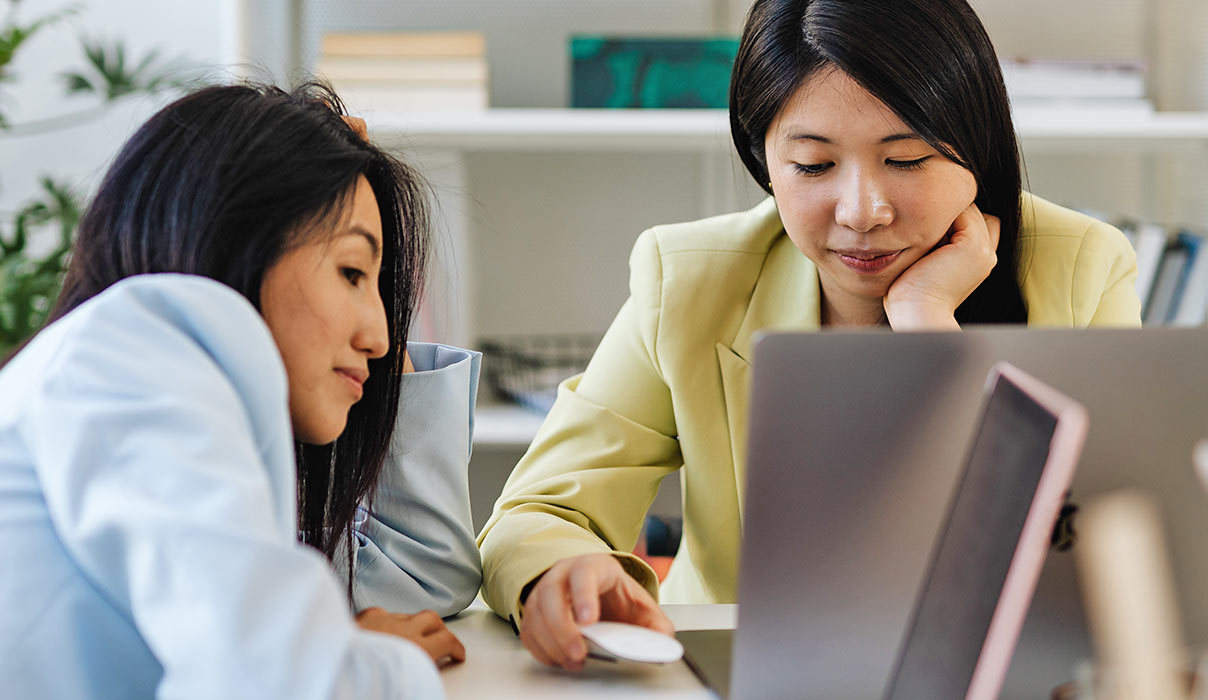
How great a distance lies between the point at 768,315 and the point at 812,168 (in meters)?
0.19

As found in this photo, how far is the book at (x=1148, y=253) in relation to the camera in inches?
76.2

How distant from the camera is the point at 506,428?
6.25 ft

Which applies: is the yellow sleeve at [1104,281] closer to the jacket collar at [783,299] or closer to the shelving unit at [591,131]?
the jacket collar at [783,299]

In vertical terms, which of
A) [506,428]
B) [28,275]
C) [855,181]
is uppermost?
[855,181]

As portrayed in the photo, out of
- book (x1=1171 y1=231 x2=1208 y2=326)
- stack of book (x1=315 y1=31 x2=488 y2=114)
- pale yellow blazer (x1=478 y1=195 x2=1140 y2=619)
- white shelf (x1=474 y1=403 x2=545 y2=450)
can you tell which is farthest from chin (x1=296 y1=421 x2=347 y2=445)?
book (x1=1171 y1=231 x2=1208 y2=326)

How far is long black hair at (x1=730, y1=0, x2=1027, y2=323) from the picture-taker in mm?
1034

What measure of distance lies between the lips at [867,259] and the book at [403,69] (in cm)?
96

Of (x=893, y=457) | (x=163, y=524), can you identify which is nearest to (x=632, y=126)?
(x=893, y=457)

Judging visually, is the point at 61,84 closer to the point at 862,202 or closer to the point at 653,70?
the point at 653,70

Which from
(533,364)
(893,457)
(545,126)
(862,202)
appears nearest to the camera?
(893,457)

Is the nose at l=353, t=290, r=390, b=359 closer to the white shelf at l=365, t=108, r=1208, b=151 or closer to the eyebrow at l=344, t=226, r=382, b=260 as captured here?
the eyebrow at l=344, t=226, r=382, b=260

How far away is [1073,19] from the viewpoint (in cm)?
224

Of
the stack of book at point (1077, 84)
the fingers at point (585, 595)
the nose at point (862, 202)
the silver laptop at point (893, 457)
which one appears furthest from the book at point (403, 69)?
the silver laptop at point (893, 457)

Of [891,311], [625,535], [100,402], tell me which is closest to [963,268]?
[891,311]
